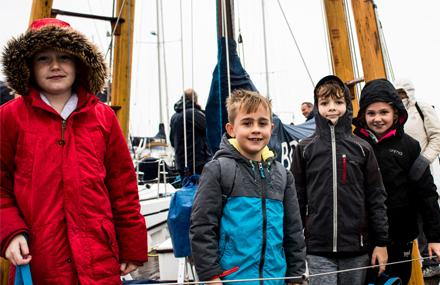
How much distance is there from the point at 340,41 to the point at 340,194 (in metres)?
3.06

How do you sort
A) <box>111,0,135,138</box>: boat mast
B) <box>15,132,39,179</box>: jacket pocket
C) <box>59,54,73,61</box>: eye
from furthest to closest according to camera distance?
<box>111,0,135,138</box>: boat mast → <box>59,54,73,61</box>: eye → <box>15,132,39,179</box>: jacket pocket

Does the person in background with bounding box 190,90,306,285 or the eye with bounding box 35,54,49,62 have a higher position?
the eye with bounding box 35,54,49,62

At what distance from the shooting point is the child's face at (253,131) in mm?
2172

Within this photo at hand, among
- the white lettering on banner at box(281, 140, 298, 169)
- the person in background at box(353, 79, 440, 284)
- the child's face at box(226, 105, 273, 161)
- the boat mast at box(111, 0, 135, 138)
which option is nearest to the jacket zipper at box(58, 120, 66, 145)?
the child's face at box(226, 105, 273, 161)

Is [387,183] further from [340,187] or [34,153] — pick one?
[34,153]

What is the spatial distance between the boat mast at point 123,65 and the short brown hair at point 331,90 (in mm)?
2542

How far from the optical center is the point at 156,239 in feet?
22.6

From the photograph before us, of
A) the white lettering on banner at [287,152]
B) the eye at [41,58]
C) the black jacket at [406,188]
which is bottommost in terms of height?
the black jacket at [406,188]

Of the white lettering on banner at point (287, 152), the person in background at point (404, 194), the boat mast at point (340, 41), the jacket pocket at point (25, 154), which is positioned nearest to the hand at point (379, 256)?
the person in background at point (404, 194)

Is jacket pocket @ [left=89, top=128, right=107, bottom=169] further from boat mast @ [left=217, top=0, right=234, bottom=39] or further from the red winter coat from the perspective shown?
boat mast @ [left=217, top=0, right=234, bottom=39]

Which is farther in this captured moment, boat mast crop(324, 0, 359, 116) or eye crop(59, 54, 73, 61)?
boat mast crop(324, 0, 359, 116)

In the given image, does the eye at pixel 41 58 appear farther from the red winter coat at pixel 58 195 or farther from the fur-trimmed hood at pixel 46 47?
the red winter coat at pixel 58 195

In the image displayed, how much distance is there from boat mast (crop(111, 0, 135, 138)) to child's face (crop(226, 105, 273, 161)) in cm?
271

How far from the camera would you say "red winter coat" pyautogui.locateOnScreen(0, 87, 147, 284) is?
1.67 meters
